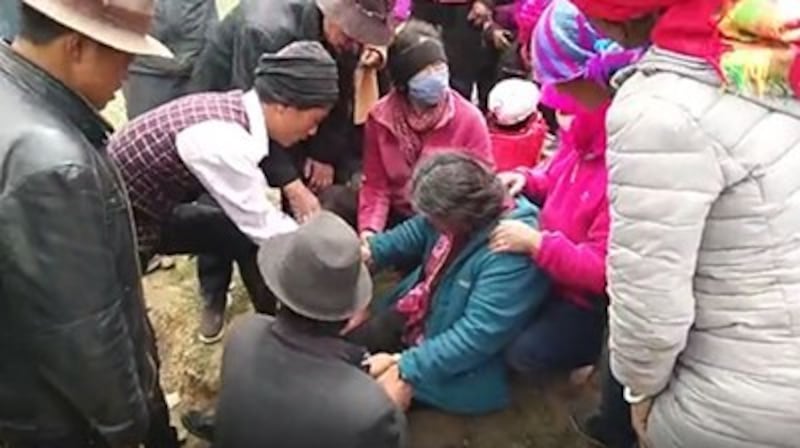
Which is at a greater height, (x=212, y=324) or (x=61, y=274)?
(x=61, y=274)

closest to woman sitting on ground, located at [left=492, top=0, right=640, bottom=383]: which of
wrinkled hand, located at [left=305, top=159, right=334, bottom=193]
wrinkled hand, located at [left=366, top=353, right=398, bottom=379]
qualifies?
wrinkled hand, located at [left=366, top=353, right=398, bottom=379]

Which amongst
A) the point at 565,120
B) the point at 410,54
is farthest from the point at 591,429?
Result: the point at 410,54

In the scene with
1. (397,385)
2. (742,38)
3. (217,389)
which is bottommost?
(217,389)

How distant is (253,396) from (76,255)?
2.06 ft

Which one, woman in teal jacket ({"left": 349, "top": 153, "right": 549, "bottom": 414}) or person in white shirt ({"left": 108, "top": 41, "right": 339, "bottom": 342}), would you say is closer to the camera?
woman in teal jacket ({"left": 349, "top": 153, "right": 549, "bottom": 414})

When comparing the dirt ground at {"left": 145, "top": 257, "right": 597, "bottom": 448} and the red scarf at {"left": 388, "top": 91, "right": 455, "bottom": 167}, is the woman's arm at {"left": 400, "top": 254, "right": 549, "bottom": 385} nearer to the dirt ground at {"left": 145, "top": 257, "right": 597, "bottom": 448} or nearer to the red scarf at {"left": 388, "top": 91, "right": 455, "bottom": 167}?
the dirt ground at {"left": 145, "top": 257, "right": 597, "bottom": 448}

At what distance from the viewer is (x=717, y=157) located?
2250 millimetres

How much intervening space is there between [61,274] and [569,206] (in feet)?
5.26

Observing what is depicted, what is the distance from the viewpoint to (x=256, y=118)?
3.67 m

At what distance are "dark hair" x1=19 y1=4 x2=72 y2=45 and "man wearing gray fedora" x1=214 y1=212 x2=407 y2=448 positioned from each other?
0.78 metres

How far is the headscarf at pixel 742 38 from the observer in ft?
7.35

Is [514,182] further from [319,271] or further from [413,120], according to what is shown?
[319,271]

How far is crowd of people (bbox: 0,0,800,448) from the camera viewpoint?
2.29 meters

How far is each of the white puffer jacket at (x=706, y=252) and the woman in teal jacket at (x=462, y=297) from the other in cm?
87
